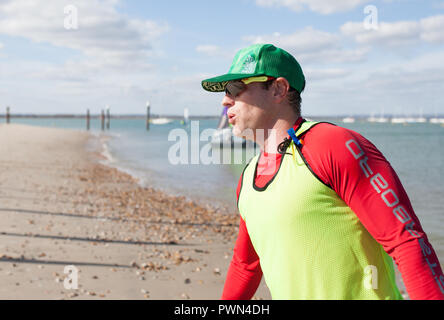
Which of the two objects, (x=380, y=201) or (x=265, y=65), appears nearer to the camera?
(x=380, y=201)

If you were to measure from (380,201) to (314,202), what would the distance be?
234 millimetres

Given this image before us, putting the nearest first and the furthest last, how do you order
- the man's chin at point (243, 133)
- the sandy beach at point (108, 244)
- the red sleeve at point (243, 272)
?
1. the man's chin at point (243, 133)
2. the red sleeve at point (243, 272)
3. the sandy beach at point (108, 244)

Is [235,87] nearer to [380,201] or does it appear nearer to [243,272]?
[380,201]

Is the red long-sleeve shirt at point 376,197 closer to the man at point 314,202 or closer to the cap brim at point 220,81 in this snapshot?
the man at point 314,202

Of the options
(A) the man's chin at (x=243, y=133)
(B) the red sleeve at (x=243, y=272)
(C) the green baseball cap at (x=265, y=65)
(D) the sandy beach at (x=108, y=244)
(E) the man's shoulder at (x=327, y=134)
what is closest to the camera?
(E) the man's shoulder at (x=327, y=134)

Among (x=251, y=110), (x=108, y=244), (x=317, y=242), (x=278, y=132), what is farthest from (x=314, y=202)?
(x=108, y=244)

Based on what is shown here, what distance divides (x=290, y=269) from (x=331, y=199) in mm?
339

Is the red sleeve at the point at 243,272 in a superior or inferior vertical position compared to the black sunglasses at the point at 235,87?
inferior

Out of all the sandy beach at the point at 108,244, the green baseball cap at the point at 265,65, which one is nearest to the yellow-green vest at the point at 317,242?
the green baseball cap at the point at 265,65

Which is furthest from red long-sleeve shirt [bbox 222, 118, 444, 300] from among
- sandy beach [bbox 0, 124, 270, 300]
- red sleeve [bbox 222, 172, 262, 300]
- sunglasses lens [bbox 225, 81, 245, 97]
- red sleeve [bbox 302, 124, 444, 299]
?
sandy beach [bbox 0, 124, 270, 300]

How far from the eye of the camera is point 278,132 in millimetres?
1848

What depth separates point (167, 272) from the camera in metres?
7.46

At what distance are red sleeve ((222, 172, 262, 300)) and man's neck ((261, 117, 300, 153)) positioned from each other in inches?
19.3

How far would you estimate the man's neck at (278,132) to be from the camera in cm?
183
